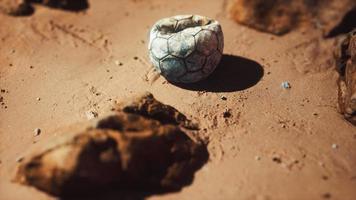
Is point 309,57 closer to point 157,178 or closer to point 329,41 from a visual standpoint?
point 329,41

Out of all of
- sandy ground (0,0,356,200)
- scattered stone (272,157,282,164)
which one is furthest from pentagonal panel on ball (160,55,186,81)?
scattered stone (272,157,282,164)

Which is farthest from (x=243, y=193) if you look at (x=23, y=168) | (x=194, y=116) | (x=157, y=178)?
(x=23, y=168)

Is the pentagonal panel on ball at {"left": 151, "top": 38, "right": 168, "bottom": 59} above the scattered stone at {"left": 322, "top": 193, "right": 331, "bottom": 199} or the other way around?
above

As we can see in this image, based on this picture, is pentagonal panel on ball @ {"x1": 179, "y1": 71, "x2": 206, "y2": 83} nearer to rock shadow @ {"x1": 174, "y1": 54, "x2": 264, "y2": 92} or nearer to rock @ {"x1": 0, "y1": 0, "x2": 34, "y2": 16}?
rock shadow @ {"x1": 174, "y1": 54, "x2": 264, "y2": 92}

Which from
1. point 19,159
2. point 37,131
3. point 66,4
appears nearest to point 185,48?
point 37,131

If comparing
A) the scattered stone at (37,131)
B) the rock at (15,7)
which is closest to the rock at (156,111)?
the scattered stone at (37,131)

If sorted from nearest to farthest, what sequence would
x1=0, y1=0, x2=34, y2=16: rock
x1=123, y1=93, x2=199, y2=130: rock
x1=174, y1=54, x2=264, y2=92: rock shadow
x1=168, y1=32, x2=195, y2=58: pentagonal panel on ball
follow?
1. x1=123, y1=93, x2=199, y2=130: rock
2. x1=168, y1=32, x2=195, y2=58: pentagonal panel on ball
3. x1=174, y1=54, x2=264, y2=92: rock shadow
4. x1=0, y1=0, x2=34, y2=16: rock

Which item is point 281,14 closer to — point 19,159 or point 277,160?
point 277,160
